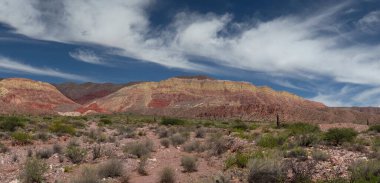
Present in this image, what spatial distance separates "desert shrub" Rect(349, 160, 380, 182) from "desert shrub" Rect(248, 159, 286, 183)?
1979 mm

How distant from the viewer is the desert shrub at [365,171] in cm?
1080

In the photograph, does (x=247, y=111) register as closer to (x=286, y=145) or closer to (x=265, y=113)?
(x=265, y=113)

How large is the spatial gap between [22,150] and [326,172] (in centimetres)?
1579

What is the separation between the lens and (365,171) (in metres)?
11.7

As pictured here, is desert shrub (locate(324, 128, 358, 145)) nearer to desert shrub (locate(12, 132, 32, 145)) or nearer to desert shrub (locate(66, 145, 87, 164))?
desert shrub (locate(66, 145, 87, 164))

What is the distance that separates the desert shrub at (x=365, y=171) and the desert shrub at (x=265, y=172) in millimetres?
1979

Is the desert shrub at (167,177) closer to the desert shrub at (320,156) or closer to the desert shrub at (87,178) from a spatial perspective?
the desert shrub at (87,178)

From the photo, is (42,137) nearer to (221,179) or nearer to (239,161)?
(239,161)

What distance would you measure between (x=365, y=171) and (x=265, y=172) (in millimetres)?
2700

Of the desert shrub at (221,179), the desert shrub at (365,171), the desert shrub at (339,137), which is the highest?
the desert shrub at (339,137)

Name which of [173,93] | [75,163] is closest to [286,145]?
[75,163]

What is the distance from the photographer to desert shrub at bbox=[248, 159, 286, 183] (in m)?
12.5

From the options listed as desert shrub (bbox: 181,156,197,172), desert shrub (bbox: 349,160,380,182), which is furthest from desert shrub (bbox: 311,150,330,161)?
desert shrub (bbox: 181,156,197,172)

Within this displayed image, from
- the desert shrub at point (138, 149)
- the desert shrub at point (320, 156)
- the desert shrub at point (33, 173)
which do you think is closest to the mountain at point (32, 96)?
the desert shrub at point (138, 149)
